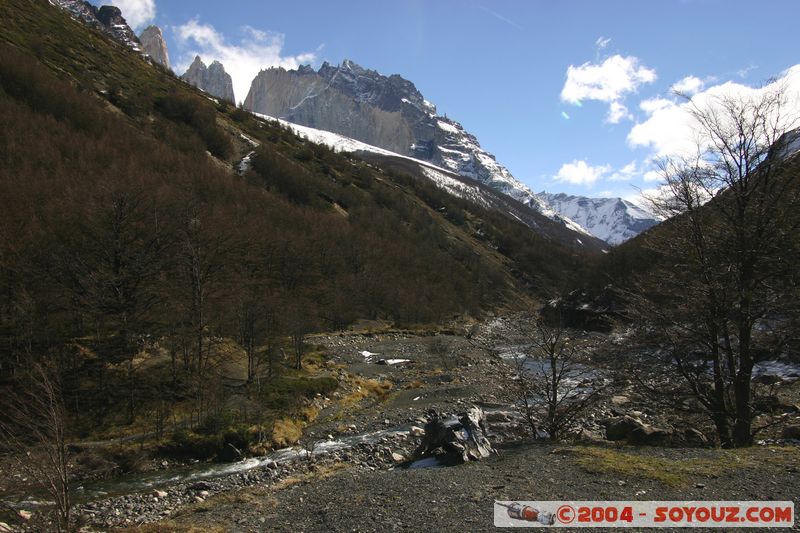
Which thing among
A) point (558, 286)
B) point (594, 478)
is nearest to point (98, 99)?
point (594, 478)

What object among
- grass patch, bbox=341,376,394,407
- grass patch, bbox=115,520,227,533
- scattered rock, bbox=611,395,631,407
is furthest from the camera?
grass patch, bbox=341,376,394,407

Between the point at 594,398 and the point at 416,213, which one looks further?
the point at 416,213

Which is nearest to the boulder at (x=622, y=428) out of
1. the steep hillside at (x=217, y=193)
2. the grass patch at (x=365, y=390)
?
the grass patch at (x=365, y=390)

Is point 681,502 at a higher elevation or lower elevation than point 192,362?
higher

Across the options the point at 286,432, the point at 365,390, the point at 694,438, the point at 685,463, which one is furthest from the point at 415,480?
the point at 365,390

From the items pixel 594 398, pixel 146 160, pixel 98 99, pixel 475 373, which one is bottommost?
pixel 475 373

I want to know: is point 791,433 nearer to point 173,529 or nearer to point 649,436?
point 649,436

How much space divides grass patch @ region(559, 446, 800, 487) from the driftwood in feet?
11.0

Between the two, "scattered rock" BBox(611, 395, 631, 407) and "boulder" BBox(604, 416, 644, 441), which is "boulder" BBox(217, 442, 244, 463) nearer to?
"boulder" BBox(604, 416, 644, 441)

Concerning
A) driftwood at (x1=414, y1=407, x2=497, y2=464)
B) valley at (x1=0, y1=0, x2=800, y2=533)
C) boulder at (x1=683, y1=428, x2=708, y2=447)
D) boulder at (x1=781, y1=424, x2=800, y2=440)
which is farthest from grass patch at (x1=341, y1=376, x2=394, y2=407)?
boulder at (x1=781, y1=424, x2=800, y2=440)

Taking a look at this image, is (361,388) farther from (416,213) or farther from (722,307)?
(416,213)

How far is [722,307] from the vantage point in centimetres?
1140

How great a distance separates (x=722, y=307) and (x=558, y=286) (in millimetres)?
140139

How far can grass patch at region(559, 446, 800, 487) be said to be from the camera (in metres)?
9.70
